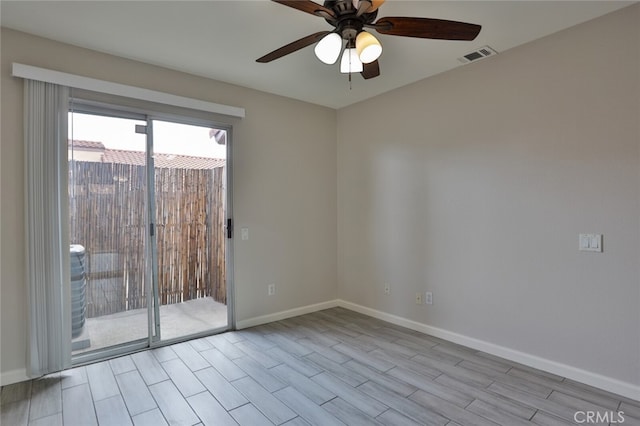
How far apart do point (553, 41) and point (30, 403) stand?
4598 millimetres

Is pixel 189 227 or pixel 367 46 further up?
pixel 367 46

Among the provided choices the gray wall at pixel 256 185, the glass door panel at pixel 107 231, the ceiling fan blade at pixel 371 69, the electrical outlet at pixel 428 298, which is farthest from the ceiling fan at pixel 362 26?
the electrical outlet at pixel 428 298

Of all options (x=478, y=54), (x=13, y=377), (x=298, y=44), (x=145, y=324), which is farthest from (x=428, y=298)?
(x=13, y=377)

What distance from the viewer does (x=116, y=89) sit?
9.25 ft

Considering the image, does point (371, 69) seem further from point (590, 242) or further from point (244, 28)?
point (590, 242)

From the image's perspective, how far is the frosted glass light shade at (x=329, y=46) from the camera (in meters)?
1.87

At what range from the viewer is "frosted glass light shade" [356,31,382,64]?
185 centimetres

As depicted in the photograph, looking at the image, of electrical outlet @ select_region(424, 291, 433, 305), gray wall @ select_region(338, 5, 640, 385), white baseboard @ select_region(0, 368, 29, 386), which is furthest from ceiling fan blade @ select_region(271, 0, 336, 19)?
white baseboard @ select_region(0, 368, 29, 386)

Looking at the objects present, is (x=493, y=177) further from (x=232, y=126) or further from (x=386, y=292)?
(x=232, y=126)

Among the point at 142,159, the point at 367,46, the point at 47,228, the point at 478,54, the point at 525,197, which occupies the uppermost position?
the point at 478,54

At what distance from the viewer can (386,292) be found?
12.6ft

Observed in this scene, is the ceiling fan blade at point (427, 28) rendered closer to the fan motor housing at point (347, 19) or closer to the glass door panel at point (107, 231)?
the fan motor housing at point (347, 19)

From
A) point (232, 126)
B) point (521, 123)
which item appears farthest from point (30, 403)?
point (521, 123)

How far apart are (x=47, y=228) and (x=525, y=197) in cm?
384
